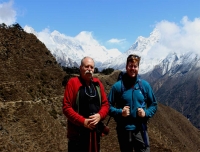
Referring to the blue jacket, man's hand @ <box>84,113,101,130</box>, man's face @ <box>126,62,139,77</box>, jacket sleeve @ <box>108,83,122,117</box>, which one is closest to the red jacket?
man's hand @ <box>84,113,101,130</box>

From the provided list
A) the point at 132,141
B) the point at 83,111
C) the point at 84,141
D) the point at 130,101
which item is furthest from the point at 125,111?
the point at 84,141

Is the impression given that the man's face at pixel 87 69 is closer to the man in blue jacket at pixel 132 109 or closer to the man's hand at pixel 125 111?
the man in blue jacket at pixel 132 109

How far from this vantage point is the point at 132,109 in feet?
28.3

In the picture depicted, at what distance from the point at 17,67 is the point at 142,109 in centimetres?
3491

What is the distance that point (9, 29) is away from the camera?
4597cm

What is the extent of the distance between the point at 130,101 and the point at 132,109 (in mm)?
262

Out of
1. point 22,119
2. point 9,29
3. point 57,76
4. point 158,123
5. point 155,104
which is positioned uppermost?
point 9,29

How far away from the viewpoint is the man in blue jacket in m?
8.60

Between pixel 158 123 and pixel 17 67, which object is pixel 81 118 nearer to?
pixel 17 67

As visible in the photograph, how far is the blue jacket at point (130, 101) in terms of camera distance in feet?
28.3

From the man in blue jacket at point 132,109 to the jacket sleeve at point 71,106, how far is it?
1311mm

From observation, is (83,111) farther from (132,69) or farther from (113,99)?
(132,69)

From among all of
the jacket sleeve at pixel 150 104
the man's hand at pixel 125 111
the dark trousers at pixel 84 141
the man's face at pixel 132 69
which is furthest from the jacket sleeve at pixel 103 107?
the jacket sleeve at pixel 150 104

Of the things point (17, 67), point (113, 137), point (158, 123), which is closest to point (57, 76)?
point (17, 67)
